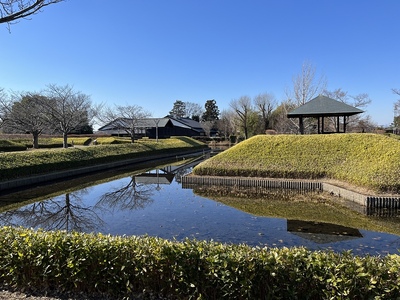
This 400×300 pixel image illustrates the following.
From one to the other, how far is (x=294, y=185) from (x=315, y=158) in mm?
2372

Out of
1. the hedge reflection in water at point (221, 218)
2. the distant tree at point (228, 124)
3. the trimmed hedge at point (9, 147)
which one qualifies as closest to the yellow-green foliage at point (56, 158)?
the hedge reflection in water at point (221, 218)

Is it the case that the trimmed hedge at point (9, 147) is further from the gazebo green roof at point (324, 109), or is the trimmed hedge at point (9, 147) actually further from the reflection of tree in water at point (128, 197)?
the gazebo green roof at point (324, 109)

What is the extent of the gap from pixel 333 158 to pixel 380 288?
37.4 feet

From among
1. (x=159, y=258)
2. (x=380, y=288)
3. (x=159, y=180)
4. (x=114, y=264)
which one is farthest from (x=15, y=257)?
(x=159, y=180)

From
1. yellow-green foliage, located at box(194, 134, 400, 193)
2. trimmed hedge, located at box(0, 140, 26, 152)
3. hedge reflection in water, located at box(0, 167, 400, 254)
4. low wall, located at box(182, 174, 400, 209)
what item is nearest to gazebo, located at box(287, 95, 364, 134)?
yellow-green foliage, located at box(194, 134, 400, 193)

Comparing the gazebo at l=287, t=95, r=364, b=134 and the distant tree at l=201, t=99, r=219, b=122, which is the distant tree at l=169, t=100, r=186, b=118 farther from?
the gazebo at l=287, t=95, r=364, b=134

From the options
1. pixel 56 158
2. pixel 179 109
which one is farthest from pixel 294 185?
pixel 179 109

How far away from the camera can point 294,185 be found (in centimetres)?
1191

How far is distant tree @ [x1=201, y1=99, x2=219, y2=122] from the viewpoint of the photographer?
71.4 metres

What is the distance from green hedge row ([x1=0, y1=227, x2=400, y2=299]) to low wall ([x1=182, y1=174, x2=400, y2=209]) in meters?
6.74

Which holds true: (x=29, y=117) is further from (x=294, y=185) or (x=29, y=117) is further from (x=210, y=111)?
(x=210, y=111)

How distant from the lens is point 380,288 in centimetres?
268

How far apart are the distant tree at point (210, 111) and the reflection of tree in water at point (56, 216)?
61908mm

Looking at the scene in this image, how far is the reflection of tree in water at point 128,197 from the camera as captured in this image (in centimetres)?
966
